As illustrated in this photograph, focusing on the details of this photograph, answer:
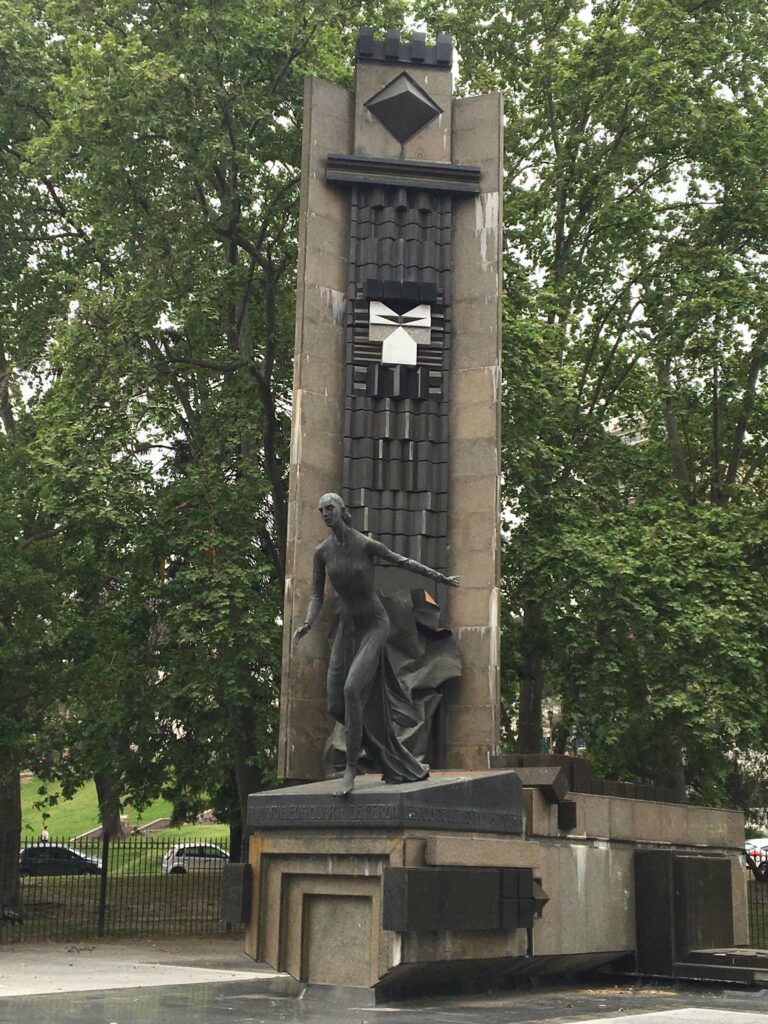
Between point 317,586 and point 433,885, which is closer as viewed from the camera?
point 433,885

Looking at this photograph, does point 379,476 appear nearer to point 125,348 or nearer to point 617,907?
point 617,907

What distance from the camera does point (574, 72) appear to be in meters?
26.8

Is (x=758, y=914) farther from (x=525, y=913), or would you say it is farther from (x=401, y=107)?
(x=401, y=107)

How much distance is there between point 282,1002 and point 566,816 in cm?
365

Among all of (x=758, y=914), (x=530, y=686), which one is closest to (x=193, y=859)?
(x=530, y=686)

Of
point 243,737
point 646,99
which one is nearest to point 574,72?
point 646,99

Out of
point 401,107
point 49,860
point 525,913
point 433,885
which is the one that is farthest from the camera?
point 49,860

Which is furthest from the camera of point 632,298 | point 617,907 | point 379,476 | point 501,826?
point 632,298

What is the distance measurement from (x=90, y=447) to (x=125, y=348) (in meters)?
2.06

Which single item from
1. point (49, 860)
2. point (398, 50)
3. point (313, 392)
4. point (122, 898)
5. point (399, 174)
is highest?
point (398, 50)

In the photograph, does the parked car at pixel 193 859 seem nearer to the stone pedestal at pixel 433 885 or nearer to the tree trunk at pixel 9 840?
the tree trunk at pixel 9 840

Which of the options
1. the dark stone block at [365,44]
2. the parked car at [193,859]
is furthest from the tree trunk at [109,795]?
the dark stone block at [365,44]

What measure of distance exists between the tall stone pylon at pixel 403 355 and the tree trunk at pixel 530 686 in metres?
7.87

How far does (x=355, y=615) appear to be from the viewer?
13.1m
